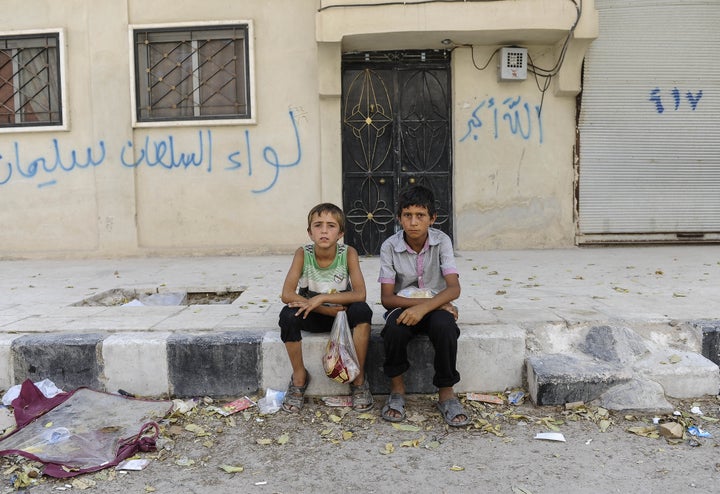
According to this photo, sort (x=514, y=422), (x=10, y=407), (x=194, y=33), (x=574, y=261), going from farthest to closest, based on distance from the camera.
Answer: (x=194, y=33), (x=574, y=261), (x=10, y=407), (x=514, y=422)

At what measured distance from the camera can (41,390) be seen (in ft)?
11.1

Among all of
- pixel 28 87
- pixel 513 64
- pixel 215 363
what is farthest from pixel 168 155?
pixel 215 363

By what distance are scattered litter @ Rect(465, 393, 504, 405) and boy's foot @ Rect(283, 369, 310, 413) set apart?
0.93 metres

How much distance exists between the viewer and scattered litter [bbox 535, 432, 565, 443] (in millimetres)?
2785

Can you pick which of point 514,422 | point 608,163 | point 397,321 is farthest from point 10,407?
point 608,163

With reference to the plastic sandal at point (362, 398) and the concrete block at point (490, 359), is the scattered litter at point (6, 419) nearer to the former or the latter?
the plastic sandal at point (362, 398)

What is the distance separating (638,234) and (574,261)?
191 centimetres

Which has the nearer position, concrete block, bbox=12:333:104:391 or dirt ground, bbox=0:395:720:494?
dirt ground, bbox=0:395:720:494

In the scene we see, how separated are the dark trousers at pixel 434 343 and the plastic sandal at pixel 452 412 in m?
0.09

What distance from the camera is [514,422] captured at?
3027 mm

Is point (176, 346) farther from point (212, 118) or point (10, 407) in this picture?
point (212, 118)

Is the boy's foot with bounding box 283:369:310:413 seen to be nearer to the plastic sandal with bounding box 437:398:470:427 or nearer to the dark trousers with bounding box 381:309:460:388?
the dark trousers with bounding box 381:309:460:388

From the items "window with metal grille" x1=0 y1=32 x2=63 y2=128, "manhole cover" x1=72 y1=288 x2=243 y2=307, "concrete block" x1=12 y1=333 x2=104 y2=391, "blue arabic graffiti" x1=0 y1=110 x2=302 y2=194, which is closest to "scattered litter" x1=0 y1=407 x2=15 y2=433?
"concrete block" x1=12 y1=333 x2=104 y2=391

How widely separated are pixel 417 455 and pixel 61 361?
217 cm
